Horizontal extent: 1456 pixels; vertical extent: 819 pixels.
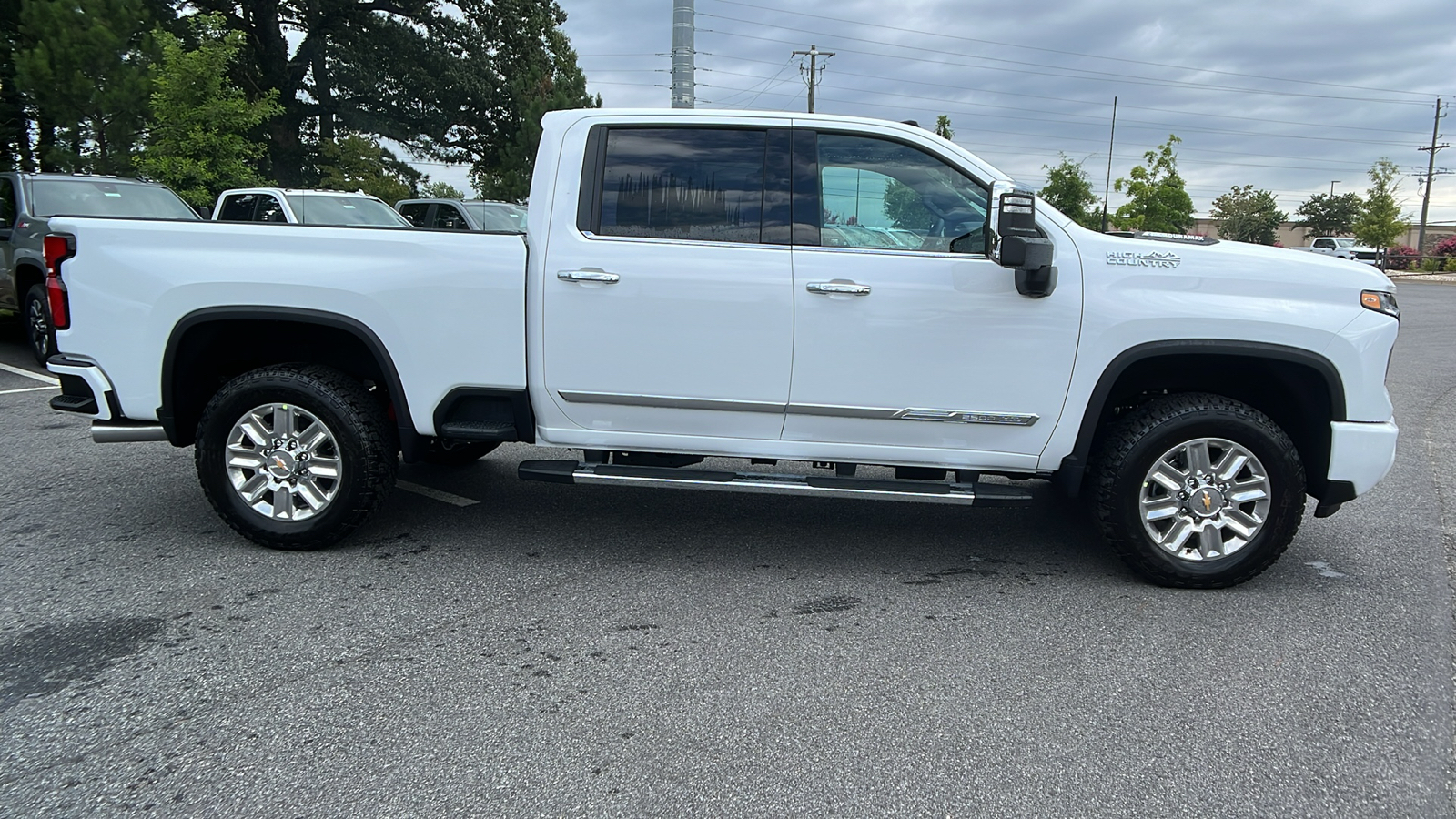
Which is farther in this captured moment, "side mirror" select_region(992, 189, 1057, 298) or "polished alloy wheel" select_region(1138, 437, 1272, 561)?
"polished alloy wheel" select_region(1138, 437, 1272, 561)

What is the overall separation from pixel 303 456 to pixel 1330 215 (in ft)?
289

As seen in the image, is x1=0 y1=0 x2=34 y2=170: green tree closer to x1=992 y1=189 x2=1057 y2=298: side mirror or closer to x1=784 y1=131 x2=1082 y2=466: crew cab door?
x1=784 y1=131 x2=1082 y2=466: crew cab door

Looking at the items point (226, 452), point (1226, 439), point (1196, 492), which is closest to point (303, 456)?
point (226, 452)

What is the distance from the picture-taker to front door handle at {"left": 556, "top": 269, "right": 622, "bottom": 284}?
4.25 m

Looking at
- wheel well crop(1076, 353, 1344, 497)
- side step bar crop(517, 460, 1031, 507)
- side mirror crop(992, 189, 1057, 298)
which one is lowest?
side step bar crop(517, 460, 1031, 507)

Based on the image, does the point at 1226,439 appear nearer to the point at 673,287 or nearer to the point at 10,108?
the point at 673,287

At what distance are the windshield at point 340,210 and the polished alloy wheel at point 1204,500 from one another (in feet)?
32.6

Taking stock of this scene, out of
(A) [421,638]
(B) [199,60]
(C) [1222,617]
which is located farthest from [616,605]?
(B) [199,60]

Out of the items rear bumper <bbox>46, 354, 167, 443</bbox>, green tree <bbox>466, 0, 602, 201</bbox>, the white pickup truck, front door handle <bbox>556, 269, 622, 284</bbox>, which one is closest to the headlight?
the white pickup truck

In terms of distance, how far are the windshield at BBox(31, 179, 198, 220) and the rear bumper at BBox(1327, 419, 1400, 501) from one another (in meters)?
10.3

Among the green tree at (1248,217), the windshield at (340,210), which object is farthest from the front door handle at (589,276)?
the green tree at (1248,217)

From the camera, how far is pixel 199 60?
17344 mm

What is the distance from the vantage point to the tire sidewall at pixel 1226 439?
13.8 ft

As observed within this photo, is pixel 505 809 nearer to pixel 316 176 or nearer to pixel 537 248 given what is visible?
pixel 537 248
